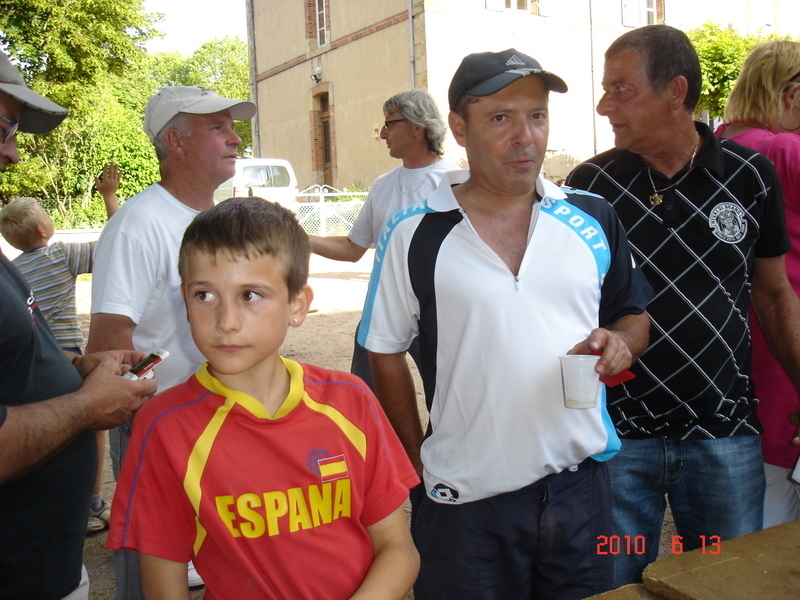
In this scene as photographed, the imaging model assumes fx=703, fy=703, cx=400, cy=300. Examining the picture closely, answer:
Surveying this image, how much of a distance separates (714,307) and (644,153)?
58 centimetres

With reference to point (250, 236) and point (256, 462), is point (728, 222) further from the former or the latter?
point (256, 462)

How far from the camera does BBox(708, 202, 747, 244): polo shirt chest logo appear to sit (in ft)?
7.68

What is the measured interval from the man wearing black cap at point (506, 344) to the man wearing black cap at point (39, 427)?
795mm

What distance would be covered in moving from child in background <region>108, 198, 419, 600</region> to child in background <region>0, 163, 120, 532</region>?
259 cm

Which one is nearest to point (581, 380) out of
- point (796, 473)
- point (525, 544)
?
point (525, 544)

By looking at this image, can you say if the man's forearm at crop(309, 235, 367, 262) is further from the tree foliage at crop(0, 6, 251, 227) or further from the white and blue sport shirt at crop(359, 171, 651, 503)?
the tree foliage at crop(0, 6, 251, 227)

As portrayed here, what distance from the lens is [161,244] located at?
262 cm

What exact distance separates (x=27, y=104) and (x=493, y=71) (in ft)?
4.40

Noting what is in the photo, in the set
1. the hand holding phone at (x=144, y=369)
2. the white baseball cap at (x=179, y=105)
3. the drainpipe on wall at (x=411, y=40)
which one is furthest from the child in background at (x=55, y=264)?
the drainpipe on wall at (x=411, y=40)

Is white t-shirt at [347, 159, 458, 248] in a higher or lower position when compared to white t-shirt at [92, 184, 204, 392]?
higher

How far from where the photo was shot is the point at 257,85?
996 inches

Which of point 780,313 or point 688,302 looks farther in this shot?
point 780,313

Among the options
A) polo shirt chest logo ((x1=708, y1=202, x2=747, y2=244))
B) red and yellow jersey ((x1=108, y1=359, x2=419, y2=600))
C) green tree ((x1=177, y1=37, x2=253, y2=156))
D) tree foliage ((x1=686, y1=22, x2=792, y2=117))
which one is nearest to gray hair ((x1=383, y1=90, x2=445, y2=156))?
polo shirt chest logo ((x1=708, y1=202, x2=747, y2=244))

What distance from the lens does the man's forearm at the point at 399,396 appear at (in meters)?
2.14
